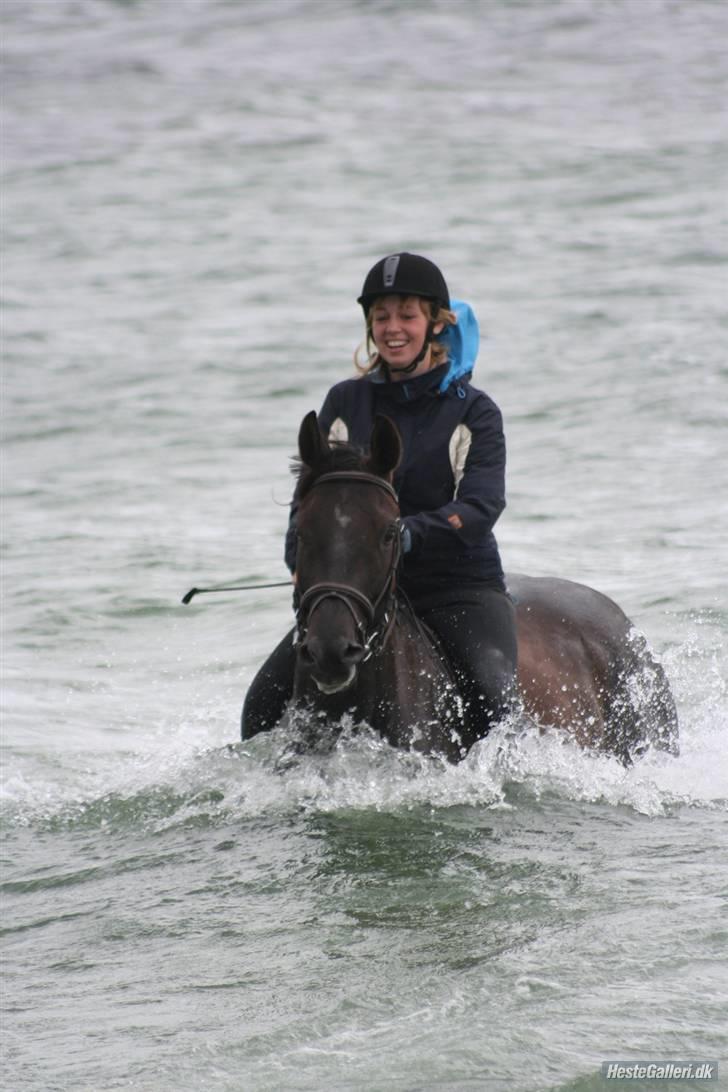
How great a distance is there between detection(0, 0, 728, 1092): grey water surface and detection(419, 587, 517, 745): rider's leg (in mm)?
212

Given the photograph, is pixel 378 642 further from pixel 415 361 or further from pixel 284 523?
pixel 284 523

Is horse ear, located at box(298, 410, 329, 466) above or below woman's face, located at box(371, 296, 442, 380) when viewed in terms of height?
below

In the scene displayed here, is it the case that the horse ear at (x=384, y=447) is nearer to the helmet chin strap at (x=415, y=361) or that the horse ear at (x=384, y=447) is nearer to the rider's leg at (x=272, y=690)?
the helmet chin strap at (x=415, y=361)

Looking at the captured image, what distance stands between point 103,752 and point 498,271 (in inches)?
686

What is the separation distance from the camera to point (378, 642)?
6.28 meters

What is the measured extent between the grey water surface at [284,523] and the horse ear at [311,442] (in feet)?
3.65

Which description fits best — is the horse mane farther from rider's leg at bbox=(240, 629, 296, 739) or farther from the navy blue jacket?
rider's leg at bbox=(240, 629, 296, 739)

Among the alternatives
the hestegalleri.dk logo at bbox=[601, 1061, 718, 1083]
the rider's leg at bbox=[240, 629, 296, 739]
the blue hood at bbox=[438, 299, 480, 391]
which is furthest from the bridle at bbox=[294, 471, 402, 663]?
the hestegalleri.dk logo at bbox=[601, 1061, 718, 1083]

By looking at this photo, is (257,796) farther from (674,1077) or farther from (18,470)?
(18,470)

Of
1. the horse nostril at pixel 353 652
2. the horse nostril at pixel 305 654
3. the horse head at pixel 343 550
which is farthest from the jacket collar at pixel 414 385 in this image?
the horse nostril at pixel 353 652

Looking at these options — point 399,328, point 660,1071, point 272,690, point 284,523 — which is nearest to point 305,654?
point 272,690

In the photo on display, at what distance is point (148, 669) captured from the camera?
11.1 m

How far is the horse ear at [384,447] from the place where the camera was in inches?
239

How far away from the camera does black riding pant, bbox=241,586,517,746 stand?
6.68 m
